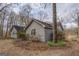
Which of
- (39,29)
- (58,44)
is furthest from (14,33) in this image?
(58,44)

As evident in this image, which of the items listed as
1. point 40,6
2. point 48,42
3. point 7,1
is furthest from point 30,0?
point 48,42

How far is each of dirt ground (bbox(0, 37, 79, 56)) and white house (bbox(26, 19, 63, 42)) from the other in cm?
7

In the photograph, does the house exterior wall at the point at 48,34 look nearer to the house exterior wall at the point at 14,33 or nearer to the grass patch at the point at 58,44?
the grass patch at the point at 58,44

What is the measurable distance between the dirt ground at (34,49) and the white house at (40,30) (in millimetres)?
75

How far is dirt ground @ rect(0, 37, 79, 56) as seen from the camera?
1590 millimetres

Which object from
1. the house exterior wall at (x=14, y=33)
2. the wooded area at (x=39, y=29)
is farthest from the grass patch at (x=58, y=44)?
the house exterior wall at (x=14, y=33)

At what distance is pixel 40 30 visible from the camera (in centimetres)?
160

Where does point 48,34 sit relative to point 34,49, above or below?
above

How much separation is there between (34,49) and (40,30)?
0.19 m

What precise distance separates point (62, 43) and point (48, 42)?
0.43 ft

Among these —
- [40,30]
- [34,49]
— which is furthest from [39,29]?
[34,49]

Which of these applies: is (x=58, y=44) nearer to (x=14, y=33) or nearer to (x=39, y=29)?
(x=39, y=29)

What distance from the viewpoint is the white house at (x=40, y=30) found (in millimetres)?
1589

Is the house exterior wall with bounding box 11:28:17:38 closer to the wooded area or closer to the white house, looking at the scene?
the wooded area
